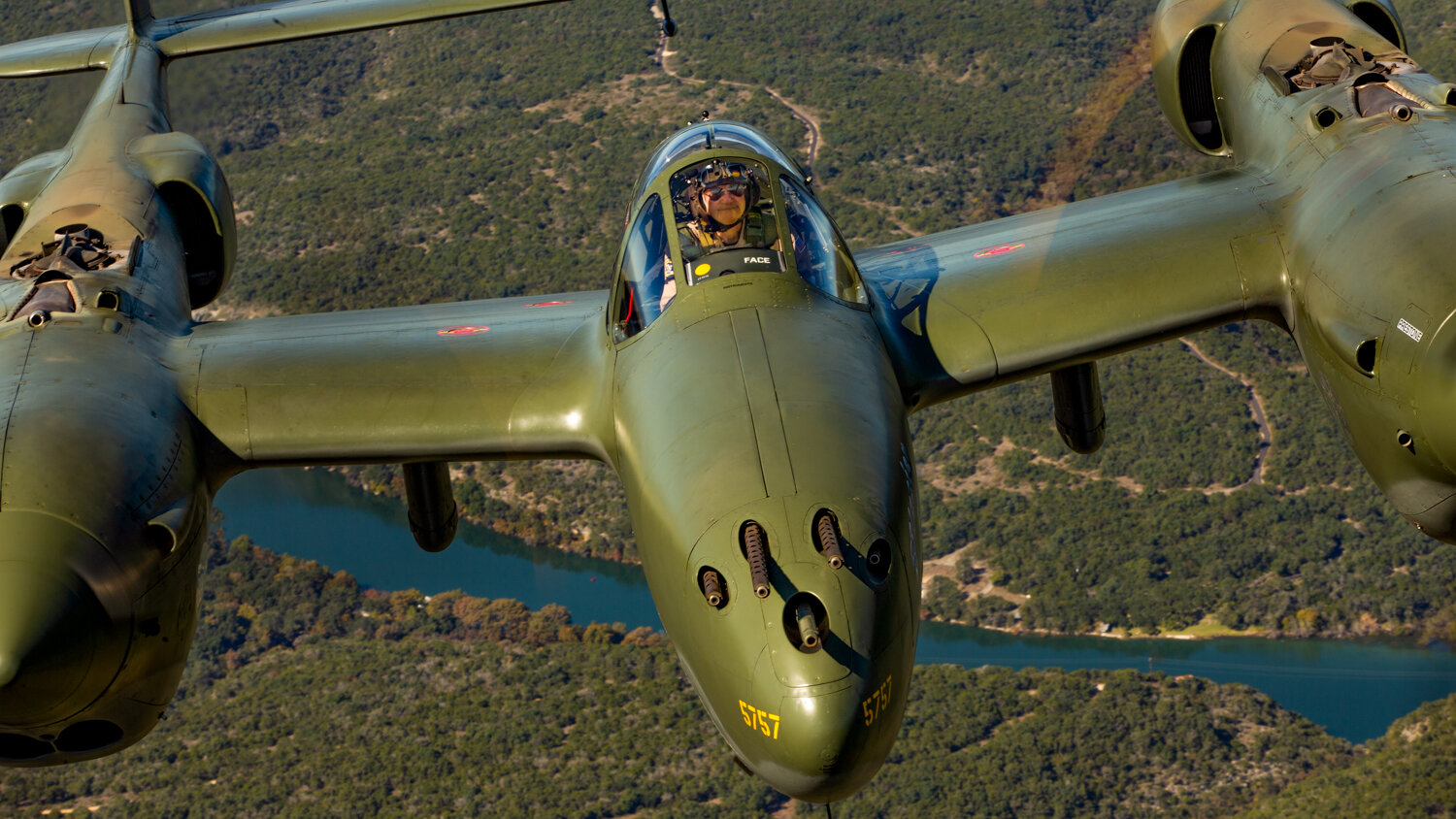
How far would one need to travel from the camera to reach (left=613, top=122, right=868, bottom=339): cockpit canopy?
63.2ft

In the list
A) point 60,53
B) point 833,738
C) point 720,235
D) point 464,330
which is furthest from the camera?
point 60,53

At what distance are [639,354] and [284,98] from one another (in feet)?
250

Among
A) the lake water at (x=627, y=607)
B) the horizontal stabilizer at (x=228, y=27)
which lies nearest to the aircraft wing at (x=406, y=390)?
the horizontal stabilizer at (x=228, y=27)

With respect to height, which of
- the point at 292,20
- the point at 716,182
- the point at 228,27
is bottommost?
the point at 716,182

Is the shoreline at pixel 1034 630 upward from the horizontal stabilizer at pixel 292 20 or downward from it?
downward

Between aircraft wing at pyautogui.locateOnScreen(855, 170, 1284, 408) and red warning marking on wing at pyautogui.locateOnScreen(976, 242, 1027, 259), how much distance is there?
28 mm

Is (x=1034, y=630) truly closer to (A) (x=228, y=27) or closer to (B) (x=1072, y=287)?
(B) (x=1072, y=287)

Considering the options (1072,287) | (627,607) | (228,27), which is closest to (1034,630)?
(627,607)

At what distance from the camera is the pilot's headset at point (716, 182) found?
781 inches

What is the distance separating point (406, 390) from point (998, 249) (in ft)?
29.2

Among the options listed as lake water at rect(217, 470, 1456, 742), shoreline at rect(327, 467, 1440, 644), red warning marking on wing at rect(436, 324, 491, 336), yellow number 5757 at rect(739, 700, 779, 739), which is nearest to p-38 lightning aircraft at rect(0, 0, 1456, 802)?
yellow number 5757 at rect(739, 700, 779, 739)

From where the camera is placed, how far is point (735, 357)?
17.5 metres

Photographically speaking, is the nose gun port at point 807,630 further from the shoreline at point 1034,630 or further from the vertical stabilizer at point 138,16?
the shoreline at point 1034,630

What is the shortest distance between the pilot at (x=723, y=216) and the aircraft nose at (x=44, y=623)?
26.8 feet
